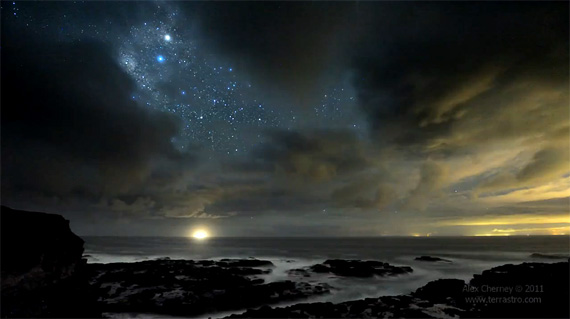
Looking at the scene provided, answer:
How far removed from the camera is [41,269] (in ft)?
61.3

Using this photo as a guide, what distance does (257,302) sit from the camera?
88.6 ft

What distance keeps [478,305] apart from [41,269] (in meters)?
31.0

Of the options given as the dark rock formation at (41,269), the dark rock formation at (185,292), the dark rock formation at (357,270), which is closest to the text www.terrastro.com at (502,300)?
the dark rock formation at (185,292)

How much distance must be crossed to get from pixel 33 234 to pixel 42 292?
389cm

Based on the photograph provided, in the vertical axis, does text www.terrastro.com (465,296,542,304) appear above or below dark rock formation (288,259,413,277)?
above

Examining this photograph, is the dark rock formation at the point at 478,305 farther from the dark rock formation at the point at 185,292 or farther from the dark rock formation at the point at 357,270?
the dark rock formation at the point at 357,270

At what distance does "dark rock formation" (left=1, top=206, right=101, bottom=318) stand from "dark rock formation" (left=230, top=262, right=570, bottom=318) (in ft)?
38.5

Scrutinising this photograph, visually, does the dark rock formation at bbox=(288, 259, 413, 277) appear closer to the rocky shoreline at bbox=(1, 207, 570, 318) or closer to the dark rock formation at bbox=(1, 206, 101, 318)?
the rocky shoreline at bbox=(1, 207, 570, 318)

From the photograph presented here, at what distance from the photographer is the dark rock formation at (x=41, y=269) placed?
1689 cm

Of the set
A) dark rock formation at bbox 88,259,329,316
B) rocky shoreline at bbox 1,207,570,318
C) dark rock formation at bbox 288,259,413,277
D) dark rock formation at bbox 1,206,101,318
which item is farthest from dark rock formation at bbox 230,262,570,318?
dark rock formation at bbox 288,259,413,277

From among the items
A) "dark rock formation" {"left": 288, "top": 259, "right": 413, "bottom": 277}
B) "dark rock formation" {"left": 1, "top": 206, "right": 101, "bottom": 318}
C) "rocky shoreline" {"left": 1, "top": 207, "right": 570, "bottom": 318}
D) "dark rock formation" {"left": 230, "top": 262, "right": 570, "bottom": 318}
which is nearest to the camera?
"dark rock formation" {"left": 1, "top": 206, "right": 101, "bottom": 318}

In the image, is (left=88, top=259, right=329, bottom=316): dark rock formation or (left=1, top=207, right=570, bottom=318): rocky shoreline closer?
(left=1, top=207, right=570, bottom=318): rocky shoreline

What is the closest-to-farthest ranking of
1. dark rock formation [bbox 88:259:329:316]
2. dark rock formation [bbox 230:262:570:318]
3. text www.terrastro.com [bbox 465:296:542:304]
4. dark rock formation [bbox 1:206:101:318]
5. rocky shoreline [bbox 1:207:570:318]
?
dark rock formation [bbox 1:206:101:318]
rocky shoreline [bbox 1:207:570:318]
dark rock formation [bbox 230:262:570:318]
text www.terrastro.com [bbox 465:296:542:304]
dark rock formation [bbox 88:259:329:316]

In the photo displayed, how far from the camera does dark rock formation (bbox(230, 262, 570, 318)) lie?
18.3m
